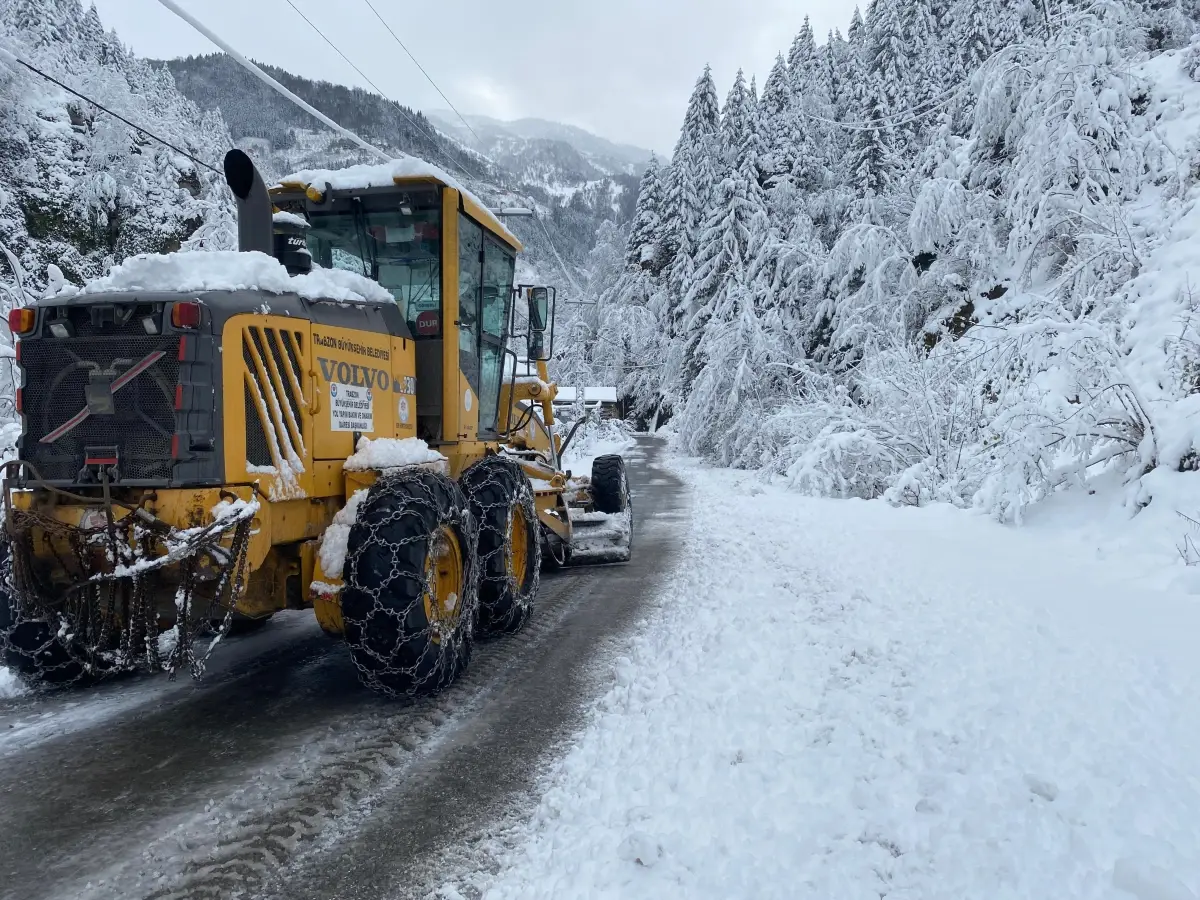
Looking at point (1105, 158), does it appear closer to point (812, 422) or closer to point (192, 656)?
point (812, 422)

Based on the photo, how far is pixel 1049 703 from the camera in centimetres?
362

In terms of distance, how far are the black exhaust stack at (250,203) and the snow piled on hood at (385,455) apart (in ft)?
4.42

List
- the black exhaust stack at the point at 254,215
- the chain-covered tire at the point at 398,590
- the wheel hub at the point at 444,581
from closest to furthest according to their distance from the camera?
the chain-covered tire at the point at 398,590 < the wheel hub at the point at 444,581 < the black exhaust stack at the point at 254,215

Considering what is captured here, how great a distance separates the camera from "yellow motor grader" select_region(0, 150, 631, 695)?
3.55m

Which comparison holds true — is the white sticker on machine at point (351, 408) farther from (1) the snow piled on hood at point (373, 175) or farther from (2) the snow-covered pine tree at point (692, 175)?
(2) the snow-covered pine tree at point (692, 175)

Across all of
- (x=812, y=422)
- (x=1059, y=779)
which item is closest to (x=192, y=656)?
(x=1059, y=779)

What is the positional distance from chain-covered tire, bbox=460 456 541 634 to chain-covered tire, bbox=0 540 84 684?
2.33 meters

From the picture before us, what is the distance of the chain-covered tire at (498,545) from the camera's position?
5.17 metres

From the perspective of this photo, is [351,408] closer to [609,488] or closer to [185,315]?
[185,315]

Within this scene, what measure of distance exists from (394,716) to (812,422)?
12.5 meters

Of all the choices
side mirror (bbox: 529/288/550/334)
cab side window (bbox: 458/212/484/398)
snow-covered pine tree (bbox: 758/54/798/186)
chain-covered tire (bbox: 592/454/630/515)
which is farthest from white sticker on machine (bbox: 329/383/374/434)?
snow-covered pine tree (bbox: 758/54/798/186)

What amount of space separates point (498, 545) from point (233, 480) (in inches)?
75.9

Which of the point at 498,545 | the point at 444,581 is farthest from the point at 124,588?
the point at 498,545

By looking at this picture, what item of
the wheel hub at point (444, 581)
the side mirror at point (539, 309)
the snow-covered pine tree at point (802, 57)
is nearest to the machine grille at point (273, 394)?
the wheel hub at point (444, 581)
